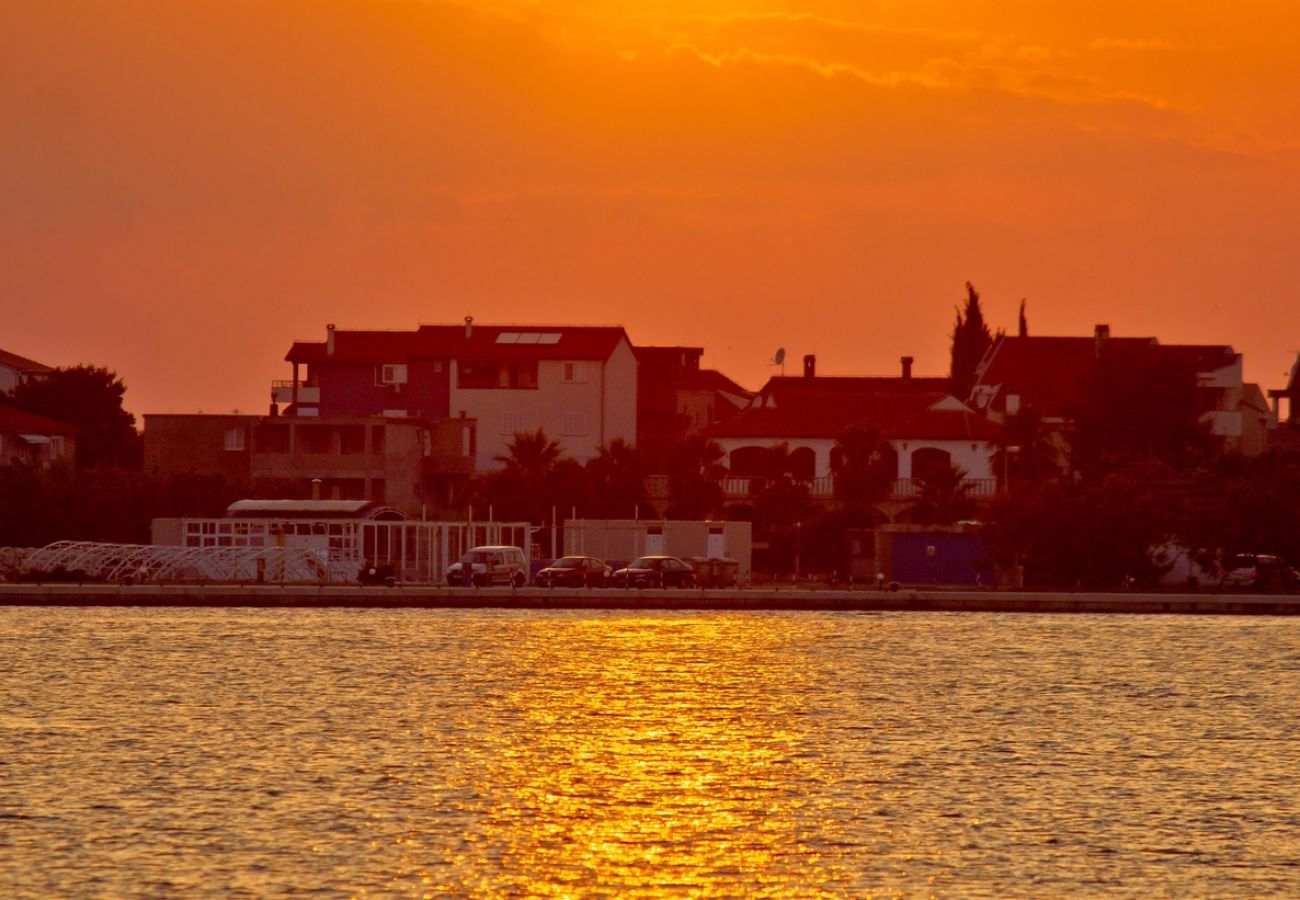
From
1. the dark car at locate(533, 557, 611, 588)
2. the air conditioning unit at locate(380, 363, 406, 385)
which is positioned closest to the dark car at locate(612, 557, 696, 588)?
the dark car at locate(533, 557, 611, 588)

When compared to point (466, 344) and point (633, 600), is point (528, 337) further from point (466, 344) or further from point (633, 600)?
point (633, 600)

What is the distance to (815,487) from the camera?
12988cm

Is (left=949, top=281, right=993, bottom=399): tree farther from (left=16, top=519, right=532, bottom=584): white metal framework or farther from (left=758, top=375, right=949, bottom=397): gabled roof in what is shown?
(left=16, top=519, right=532, bottom=584): white metal framework

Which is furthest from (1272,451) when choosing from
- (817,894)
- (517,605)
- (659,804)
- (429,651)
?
(817,894)

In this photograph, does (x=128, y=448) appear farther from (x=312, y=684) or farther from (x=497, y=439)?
(x=312, y=684)

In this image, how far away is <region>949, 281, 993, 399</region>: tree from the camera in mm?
171875

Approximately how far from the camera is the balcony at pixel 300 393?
146875 mm

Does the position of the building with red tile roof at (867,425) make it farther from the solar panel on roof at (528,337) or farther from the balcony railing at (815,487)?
the solar panel on roof at (528,337)

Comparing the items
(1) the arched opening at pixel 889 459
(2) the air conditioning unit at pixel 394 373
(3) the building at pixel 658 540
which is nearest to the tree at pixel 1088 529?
(3) the building at pixel 658 540

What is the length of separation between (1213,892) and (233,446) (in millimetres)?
107783

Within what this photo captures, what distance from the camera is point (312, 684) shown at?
6331 centimetres

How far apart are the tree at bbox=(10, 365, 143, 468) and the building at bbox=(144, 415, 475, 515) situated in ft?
73.7

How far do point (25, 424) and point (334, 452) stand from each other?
60.4 feet

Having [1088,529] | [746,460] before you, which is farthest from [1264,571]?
[746,460]
